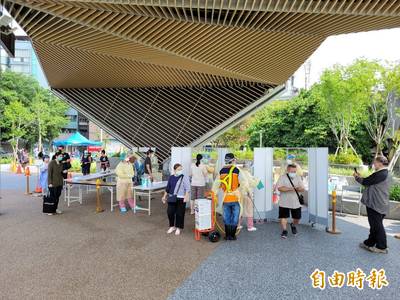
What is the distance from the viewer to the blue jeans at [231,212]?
18.9 feet

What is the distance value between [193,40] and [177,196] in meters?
3.77

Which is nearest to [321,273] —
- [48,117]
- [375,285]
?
[375,285]

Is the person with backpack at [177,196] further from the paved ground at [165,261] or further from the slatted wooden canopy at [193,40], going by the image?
the slatted wooden canopy at [193,40]

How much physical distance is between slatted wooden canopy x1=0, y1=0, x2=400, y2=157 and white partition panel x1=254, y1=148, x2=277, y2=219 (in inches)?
108

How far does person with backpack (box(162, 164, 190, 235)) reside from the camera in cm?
623

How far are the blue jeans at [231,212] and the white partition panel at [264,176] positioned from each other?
5.62 feet

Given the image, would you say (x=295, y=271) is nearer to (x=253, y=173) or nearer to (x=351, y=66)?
(x=253, y=173)

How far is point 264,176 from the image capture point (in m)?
7.42

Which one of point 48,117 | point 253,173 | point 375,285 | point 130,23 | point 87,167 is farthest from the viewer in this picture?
point 48,117

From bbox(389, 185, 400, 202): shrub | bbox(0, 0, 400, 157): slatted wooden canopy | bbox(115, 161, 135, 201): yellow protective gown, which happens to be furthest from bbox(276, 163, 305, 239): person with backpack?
bbox(115, 161, 135, 201): yellow protective gown

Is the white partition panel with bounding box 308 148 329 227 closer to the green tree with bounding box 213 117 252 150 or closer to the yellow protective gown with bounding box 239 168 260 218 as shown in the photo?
the yellow protective gown with bounding box 239 168 260 218

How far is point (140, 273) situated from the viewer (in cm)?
432

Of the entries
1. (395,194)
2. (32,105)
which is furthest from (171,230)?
(32,105)

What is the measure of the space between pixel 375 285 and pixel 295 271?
3.35ft
